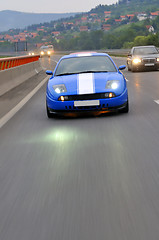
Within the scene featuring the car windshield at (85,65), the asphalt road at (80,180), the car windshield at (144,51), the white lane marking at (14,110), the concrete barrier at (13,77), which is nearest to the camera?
the asphalt road at (80,180)

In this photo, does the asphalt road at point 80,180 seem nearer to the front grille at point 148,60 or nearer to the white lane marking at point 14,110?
the white lane marking at point 14,110

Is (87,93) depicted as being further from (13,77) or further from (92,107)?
(13,77)

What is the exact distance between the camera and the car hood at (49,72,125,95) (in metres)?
8.98

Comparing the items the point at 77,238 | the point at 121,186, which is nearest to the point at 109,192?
the point at 121,186

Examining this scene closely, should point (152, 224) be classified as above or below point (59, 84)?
below

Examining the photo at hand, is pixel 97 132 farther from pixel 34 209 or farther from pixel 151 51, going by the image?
pixel 151 51

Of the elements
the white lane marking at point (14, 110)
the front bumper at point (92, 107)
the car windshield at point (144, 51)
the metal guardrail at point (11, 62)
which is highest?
the car windshield at point (144, 51)

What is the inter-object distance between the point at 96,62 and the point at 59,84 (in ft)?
4.72

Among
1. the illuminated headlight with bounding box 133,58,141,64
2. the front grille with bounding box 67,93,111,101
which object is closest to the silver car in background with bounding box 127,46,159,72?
the illuminated headlight with bounding box 133,58,141,64

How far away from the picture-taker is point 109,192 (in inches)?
167

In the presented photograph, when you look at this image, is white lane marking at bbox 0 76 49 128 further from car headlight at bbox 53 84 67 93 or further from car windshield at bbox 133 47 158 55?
car windshield at bbox 133 47 158 55

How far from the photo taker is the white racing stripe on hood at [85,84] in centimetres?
894

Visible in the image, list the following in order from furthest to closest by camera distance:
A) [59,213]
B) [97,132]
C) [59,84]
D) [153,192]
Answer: [59,84] → [97,132] → [153,192] → [59,213]

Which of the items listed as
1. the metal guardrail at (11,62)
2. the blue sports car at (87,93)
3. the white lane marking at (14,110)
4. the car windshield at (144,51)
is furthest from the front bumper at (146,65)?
the blue sports car at (87,93)
